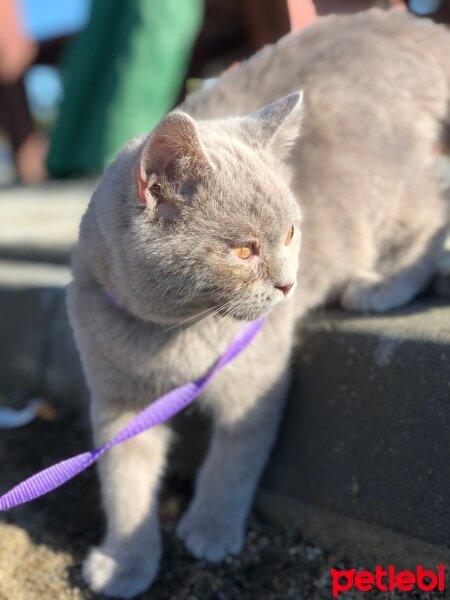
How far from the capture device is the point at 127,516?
139 centimetres

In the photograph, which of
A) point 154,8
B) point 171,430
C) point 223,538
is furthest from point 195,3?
point 223,538

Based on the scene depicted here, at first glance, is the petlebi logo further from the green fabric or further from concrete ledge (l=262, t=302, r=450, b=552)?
the green fabric

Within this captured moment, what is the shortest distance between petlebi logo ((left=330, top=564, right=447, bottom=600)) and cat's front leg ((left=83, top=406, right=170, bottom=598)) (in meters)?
0.37

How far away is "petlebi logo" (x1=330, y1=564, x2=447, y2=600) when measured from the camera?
1.22 meters

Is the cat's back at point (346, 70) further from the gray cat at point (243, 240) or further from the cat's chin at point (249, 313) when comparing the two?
the cat's chin at point (249, 313)

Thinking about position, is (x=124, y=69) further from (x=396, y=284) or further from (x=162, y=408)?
(x=162, y=408)

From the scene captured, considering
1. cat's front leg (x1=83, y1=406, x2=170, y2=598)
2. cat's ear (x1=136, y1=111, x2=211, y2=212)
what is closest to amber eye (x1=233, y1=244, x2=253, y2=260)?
cat's ear (x1=136, y1=111, x2=211, y2=212)

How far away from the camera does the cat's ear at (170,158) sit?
1046mm

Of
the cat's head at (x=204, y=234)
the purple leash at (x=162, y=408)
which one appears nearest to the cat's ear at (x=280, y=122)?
the cat's head at (x=204, y=234)

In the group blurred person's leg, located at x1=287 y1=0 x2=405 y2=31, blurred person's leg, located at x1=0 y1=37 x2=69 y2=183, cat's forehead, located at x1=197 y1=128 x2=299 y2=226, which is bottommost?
blurred person's leg, located at x1=0 y1=37 x2=69 y2=183

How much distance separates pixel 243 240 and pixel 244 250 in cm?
2

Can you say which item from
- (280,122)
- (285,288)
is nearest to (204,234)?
(285,288)

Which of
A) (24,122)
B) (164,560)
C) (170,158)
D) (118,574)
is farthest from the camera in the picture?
(24,122)

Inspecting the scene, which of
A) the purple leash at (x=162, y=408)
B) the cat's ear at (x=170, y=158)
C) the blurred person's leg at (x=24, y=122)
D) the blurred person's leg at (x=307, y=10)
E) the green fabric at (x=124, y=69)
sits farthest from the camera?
the blurred person's leg at (x=24, y=122)
